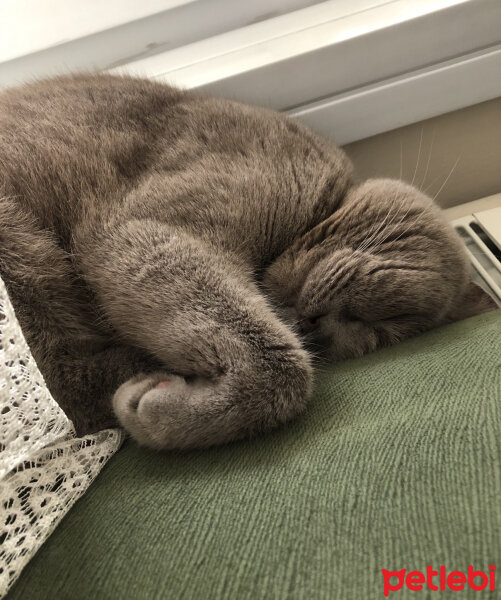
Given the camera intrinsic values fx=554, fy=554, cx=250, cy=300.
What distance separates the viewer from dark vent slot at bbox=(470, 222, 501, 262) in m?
1.17

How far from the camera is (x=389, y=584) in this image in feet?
1.47

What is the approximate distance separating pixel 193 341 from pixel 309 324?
0.87ft

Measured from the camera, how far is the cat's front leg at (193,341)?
68 centimetres

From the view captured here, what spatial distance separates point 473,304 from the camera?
40.4 inches

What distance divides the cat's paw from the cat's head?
278 mm

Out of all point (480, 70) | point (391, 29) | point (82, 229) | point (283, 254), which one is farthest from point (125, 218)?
point (480, 70)

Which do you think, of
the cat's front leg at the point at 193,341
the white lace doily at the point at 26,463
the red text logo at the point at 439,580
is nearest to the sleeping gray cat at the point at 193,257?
the cat's front leg at the point at 193,341

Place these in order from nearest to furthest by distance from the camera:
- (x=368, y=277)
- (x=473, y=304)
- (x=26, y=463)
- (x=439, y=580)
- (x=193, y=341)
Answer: (x=439, y=580), (x=26, y=463), (x=193, y=341), (x=368, y=277), (x=473, y=304)

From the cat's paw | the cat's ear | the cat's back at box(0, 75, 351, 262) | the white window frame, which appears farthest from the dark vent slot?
the cat's paw

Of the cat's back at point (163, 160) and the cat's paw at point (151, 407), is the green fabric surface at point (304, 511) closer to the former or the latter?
the cat's paw at point (151, 407)

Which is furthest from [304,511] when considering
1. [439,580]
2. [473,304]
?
[473,304]

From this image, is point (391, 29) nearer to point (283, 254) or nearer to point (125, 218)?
point (283, 254)

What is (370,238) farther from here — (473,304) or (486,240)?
(486,240)

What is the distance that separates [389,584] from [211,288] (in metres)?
0.45
